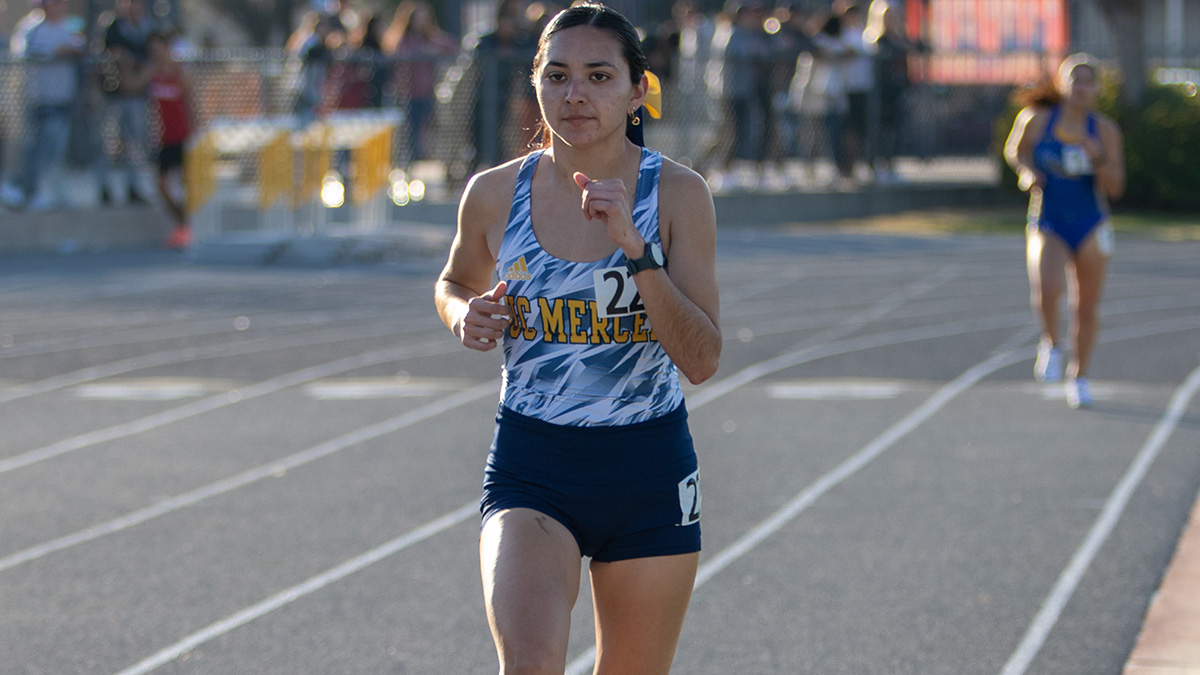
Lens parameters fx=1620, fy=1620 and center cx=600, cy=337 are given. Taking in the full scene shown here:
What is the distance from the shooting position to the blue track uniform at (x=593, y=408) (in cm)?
339

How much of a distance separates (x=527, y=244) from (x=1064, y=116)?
6547mm

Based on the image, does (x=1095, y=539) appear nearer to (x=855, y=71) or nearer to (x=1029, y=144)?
(x=1029, y=144)

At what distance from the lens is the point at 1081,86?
9094mm

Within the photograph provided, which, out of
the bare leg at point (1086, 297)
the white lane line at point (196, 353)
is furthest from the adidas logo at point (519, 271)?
the white lane line at point (196, 353)

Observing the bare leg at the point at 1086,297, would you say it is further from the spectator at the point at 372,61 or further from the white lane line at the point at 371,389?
the spectator at the point at 372,61

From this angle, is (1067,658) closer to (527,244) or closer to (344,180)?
(527,244)

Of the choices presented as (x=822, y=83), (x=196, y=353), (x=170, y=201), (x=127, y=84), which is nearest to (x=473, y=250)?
(x=196, y=353)

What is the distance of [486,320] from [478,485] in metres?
4.12

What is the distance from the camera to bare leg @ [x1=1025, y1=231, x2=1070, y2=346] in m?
9.27

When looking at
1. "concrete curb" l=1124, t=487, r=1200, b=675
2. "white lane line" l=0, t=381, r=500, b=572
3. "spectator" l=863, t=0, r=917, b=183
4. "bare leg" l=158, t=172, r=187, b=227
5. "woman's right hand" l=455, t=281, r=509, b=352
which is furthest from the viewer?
"spectator" l=863, t=0, r=917, b=183

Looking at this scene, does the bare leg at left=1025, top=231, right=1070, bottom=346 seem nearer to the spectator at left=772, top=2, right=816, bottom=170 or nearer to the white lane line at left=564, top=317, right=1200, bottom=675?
the white lane line at left=564, top=317, right=1200, bottom=675

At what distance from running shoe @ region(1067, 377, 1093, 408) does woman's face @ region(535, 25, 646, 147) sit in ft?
20.5

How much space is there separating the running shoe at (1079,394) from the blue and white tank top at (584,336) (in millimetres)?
6073

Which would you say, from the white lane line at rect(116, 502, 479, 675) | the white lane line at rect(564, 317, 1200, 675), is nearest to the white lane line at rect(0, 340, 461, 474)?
the white lane line at rect(564, 317, 1200, 675)
